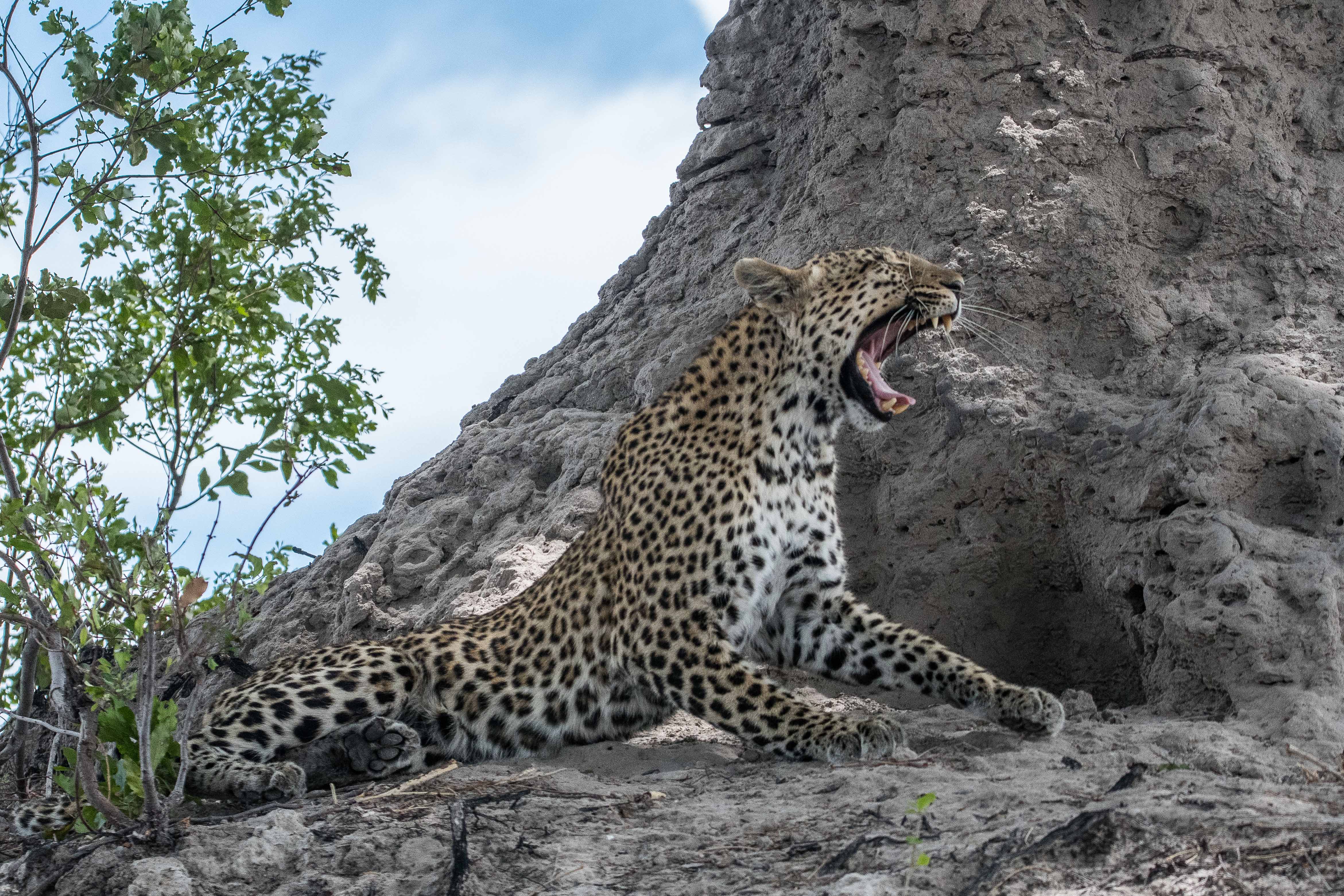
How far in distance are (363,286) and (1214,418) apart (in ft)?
16.5

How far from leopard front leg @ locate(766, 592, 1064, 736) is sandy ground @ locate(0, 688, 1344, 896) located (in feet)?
0.80

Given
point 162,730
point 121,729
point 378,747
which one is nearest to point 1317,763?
point 378,747

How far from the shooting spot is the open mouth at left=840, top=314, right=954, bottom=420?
6297 mm

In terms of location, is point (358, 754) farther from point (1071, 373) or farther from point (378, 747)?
point (1071, 373)

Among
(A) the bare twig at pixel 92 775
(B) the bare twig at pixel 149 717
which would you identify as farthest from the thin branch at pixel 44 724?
Answer: (B) the bare twig at pixel 149 717

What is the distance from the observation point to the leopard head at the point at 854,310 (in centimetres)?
645

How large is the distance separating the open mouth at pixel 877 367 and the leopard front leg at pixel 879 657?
102cm

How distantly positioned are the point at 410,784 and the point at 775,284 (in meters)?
3.04

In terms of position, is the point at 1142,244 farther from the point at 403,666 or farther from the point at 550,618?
the point at 403,666

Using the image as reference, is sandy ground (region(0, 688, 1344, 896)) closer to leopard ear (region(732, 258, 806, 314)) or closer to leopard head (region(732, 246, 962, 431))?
leopard head (region(732, 246, 962, 431))

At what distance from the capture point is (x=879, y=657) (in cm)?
642

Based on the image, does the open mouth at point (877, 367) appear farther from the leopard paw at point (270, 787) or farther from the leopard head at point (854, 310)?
the leopard paw at point (270, 787)

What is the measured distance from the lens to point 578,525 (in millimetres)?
8047

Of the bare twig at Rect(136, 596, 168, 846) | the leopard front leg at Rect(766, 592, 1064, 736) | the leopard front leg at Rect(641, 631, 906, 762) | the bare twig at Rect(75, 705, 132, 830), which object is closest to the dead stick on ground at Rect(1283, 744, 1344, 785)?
the leopard front leg at Rect(766, 592, 1064, 736)
